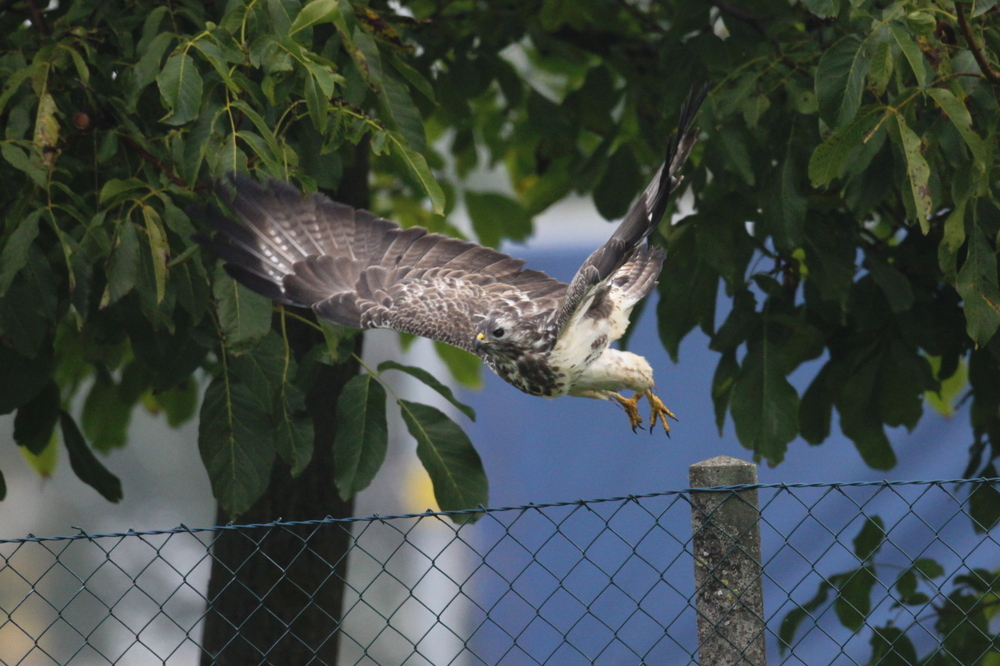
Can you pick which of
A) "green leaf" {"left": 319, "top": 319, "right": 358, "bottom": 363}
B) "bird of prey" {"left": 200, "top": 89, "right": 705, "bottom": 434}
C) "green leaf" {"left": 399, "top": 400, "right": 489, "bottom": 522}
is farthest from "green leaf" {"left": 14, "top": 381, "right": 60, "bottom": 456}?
"green leaf" {"left": 399, "top": 400, "right": 489, "bottom": 522}

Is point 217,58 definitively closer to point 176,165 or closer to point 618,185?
point 176,165

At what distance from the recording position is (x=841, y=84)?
2521 mm

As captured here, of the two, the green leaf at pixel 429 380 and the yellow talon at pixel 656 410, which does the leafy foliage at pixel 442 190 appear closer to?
the green leaf at pixel 429 380

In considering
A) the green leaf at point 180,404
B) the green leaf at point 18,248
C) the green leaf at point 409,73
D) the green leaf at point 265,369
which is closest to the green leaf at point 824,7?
the green leaf at point 409,73

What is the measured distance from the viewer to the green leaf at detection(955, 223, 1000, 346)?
2.69 meters

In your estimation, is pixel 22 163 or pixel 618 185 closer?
pixel 22 163

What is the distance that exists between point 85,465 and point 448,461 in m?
1.36

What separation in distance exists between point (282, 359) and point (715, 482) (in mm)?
1404

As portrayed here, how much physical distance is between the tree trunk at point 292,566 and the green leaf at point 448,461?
925 mm

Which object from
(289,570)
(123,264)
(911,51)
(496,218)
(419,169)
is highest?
(911,51)

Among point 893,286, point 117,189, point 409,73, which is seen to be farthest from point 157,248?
point 893,286

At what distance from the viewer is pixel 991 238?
9.81 ft

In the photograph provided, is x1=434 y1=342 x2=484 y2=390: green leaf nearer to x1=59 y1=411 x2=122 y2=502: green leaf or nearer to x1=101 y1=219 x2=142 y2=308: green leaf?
x1=59 y1=411 x2=122 y2=502: green leaf

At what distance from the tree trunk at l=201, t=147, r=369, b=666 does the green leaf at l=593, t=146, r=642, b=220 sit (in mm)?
1013
